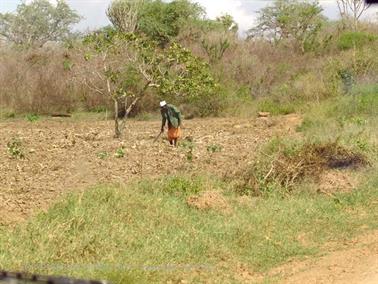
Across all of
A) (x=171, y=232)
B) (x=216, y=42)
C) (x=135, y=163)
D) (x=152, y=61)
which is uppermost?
(x=216, y=42)

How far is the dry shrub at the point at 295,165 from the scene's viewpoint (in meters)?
9.62

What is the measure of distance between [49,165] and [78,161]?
596 millimetres

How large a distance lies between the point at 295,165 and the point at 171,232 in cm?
341

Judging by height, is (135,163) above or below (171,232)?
above

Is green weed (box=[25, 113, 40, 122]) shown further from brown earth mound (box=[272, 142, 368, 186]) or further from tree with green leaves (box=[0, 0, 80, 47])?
tree with green leaves (box=[0, 0, 80, 47])

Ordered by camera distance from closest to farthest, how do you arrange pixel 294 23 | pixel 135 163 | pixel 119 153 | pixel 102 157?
pixel 135 163
pixel 102 157
pixel 119 153
pixel 294 23

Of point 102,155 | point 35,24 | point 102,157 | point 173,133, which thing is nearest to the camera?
point 102,157

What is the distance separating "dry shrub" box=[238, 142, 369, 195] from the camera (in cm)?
962

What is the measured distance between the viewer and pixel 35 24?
44562mm

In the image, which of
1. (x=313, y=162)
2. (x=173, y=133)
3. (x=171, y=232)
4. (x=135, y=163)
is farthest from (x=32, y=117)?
(x=171, y=232)

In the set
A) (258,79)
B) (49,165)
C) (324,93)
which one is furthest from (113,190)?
(258,79)

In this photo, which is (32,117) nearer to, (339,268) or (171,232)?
(171,232)

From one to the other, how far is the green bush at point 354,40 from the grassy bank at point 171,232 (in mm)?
19152

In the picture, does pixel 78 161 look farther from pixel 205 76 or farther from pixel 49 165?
pixel 205 76
